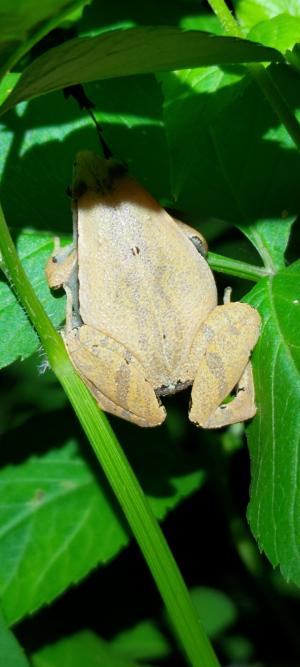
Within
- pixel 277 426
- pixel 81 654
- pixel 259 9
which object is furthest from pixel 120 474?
pixel 81 654

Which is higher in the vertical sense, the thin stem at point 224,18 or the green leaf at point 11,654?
the thin stem at point 224,18

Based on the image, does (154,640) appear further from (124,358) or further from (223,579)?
(124,358)

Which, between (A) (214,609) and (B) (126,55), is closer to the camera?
(B) (126,55)

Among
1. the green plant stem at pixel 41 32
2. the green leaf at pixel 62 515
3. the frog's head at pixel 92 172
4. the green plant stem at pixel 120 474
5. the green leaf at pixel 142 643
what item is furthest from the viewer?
the green leaf at pixel 142 643

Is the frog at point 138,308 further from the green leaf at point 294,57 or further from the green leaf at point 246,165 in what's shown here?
the green leaf at point 294,57

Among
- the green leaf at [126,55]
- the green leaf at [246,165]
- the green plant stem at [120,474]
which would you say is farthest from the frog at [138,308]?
the green leaf at [126,55]

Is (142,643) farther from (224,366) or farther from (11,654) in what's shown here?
(224,366)
